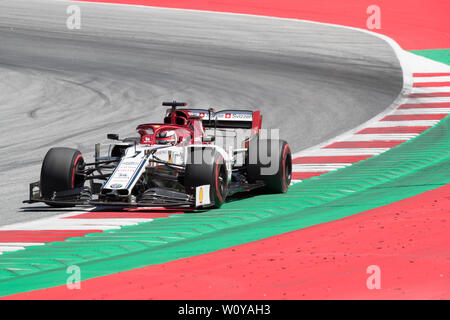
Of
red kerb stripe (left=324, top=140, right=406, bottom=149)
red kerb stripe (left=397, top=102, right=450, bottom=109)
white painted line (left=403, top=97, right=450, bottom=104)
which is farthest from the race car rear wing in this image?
white painted line (left=403, top=97, right=450, bottom=104)

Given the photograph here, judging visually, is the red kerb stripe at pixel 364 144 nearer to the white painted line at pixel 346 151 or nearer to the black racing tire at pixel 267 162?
the white painted line at pixel 346 151

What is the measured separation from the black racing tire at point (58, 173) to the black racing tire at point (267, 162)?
2469mm

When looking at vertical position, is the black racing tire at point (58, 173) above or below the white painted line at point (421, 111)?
below

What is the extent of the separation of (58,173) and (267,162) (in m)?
2.92

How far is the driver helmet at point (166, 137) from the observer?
39.8 ft

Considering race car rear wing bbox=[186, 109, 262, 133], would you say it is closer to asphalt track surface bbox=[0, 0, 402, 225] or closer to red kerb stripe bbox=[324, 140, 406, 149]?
asphalt track surface bbox=[0, 0, 402, 225]

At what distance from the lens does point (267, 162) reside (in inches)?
477

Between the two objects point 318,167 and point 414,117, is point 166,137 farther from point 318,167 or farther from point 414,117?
point 414,117

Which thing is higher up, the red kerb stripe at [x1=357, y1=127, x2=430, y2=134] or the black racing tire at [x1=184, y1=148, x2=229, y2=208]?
the red kerb stripe at [x1=357, y1=127, x2=430, y2=134]

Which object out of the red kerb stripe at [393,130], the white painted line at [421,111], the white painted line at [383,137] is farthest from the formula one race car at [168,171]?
the white painted line at [421,111]

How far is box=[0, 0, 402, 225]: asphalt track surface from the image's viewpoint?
18281mm

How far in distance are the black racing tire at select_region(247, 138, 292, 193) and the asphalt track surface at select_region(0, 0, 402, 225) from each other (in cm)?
284

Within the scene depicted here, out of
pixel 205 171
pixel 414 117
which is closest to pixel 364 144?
pixel 414 117
